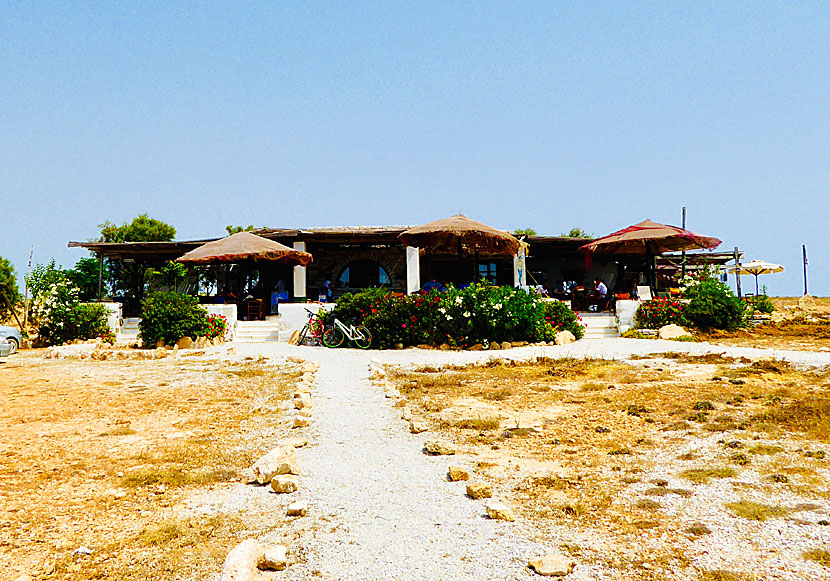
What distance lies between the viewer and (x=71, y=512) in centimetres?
321

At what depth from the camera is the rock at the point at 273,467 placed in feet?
12.1

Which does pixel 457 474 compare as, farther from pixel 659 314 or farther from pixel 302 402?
pixel 659 314

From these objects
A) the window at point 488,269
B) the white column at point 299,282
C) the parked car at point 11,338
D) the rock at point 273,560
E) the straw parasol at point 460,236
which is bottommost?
the rock at point 273,560

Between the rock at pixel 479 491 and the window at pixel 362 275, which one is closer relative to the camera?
the rock at pixel 479 491

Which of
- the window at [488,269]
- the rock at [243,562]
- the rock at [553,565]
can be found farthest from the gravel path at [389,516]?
the window at [488,269]

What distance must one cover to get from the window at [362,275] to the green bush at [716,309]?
11.7m

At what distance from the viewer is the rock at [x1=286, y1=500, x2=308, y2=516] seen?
312cm

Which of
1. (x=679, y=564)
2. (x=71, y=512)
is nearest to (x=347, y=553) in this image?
(x=679, y=564)

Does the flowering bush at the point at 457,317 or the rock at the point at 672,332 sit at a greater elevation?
the flowering bush at the point at 457,317

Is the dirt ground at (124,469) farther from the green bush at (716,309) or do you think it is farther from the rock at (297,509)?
the green bush at (716,309)

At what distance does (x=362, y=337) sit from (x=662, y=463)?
974 centimetres

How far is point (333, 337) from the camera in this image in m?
13.9

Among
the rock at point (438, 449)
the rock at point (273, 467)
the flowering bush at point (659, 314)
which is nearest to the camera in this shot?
the rock at point (273, 467)

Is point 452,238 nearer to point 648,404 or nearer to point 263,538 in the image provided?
point 648,404
